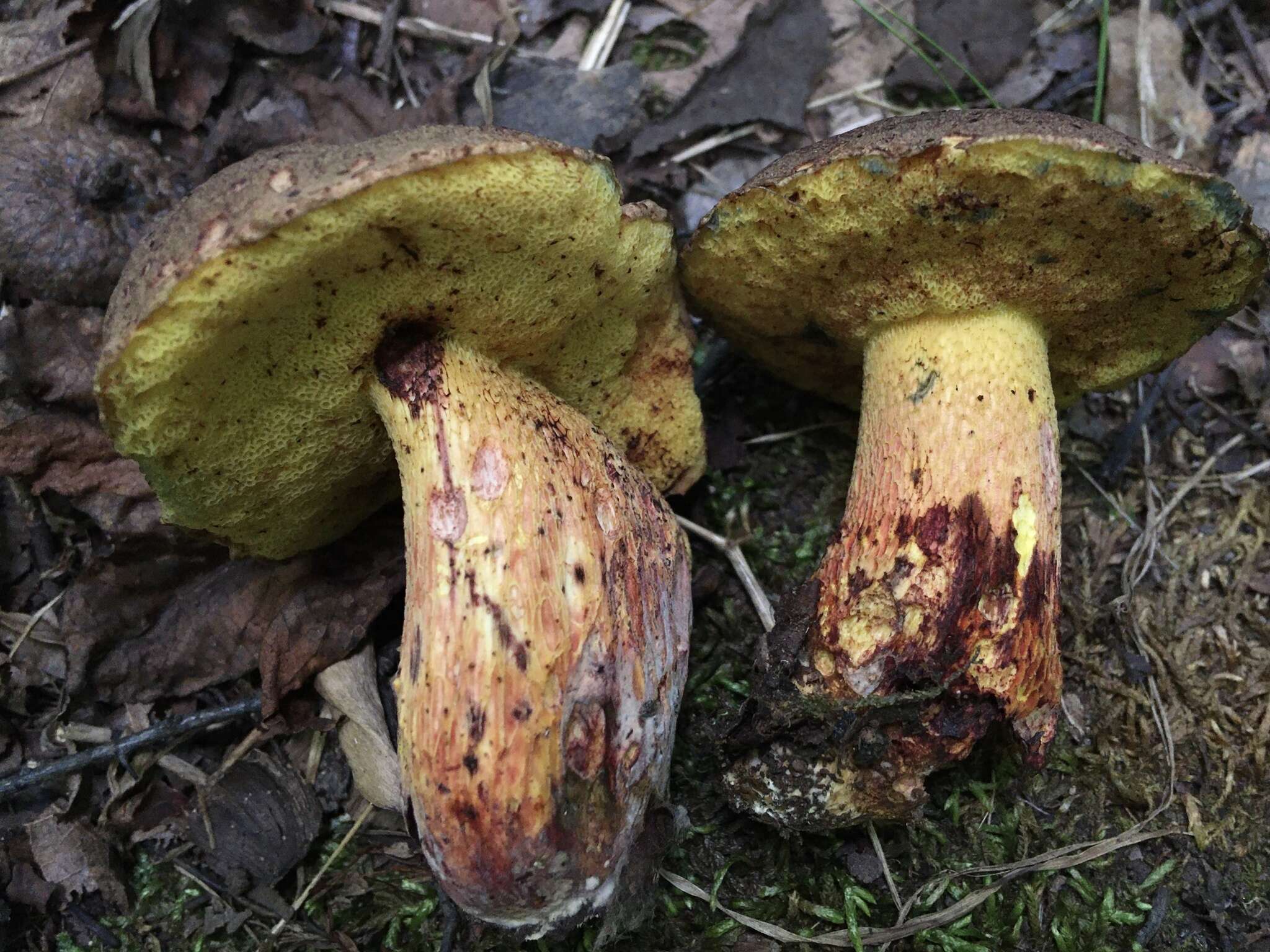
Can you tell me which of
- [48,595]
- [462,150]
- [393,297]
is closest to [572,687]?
[393,297]

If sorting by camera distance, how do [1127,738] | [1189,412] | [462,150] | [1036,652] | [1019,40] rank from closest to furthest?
[462,150] < [1036,652] < [1127,738] < [1189,412] < [1019,40]

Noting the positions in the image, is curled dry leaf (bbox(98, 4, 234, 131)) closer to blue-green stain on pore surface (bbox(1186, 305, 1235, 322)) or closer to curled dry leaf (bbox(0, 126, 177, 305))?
curled dry leaf (bbox(0, 126, 177, 305))

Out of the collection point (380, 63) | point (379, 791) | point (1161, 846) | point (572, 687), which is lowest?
point (1161, 846)

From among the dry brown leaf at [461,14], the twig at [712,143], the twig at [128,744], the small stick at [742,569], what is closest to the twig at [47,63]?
the dry brown leaf at [461,14]

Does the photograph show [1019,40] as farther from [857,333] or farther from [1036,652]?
[1036,652]

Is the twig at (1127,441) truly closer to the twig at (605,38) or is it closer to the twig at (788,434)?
the twig at (788,434)

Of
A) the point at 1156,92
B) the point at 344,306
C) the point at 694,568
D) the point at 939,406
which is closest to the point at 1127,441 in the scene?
the point at 939,406

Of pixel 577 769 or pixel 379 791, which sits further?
pixel 379 791

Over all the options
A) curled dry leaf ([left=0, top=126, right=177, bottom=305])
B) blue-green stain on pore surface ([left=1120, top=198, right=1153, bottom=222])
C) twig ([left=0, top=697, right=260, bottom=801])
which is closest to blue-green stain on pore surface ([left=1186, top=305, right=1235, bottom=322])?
blue-green stain on pore surface ([left=1120, top=198, right=1153, bottom=222])
